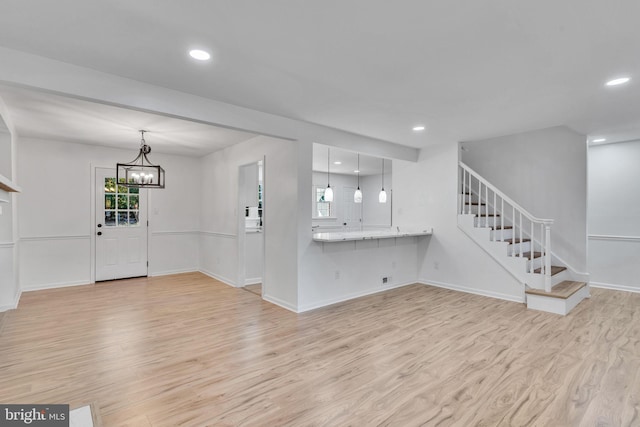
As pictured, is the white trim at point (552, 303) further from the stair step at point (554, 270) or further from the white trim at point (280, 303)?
the white trim at point (280, 303)

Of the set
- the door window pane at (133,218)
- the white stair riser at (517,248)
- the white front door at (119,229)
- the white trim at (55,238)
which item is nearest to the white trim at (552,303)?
the white stair riser at (517,248)

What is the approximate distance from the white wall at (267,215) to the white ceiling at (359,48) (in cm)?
108

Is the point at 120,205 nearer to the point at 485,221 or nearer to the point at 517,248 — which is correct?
the point at 485,221

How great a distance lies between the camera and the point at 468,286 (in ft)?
17.2

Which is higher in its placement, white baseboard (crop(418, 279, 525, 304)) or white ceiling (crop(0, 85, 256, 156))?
white ceiling (crop(0, 85, 256, 156))

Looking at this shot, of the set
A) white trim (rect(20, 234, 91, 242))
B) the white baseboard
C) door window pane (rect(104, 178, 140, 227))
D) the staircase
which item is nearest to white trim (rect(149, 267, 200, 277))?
door window pane (rect(104, 178, 140, 227))

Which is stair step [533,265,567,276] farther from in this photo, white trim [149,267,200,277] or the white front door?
the white front door

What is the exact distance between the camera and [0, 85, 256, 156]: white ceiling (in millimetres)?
3568

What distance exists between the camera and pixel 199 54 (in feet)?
8.00

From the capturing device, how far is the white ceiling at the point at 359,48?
1.91m

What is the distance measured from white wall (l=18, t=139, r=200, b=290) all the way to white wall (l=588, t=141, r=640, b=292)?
27.0 feet

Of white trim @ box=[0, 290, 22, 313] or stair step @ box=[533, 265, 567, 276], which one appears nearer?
white trim @ box=[0, 290, 22, 313]

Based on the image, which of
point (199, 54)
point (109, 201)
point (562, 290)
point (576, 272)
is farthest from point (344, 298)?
point (109, 201)

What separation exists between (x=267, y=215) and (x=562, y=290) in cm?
430
